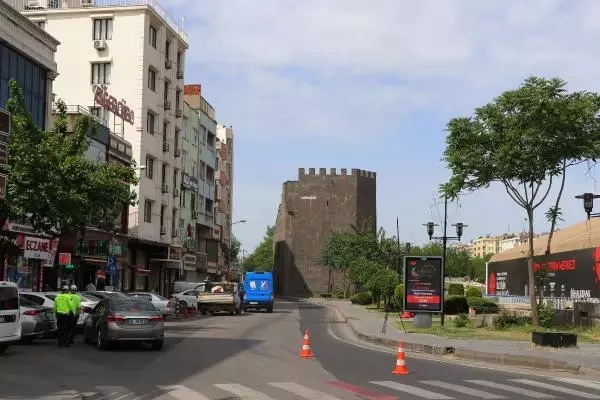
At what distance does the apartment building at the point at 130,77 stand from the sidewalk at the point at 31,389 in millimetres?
41643

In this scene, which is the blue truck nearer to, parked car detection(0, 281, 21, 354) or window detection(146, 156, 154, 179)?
window detection(146, 156, 154, 179)

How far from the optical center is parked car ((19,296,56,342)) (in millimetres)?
21141

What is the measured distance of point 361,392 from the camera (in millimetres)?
12234

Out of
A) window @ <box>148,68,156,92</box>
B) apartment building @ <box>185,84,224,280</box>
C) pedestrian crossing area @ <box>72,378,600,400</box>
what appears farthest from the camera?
apartment building @ <box>185,84,224,280</box>

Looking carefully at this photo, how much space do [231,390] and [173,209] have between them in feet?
173

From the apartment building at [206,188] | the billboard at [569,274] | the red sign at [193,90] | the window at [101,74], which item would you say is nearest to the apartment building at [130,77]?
the window at [101,74]

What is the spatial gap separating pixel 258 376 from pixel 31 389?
4.24 meters

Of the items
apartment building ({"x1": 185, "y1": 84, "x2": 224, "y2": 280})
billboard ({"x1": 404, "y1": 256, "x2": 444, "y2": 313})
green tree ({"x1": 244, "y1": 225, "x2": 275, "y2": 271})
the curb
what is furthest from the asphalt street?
green tree ({"x1": 244, "y1": 225, "x2": 275, "y2": 271})

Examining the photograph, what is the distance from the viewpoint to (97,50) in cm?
5844

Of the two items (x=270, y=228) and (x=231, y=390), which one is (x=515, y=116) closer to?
(x=231, y=390)

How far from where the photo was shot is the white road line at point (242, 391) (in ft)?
38.0

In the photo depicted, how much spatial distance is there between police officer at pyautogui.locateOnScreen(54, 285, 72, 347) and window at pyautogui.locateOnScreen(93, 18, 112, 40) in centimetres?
4104

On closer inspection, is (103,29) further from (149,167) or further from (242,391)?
(242,391)

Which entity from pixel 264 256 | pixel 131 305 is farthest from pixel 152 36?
pixel 264 256
